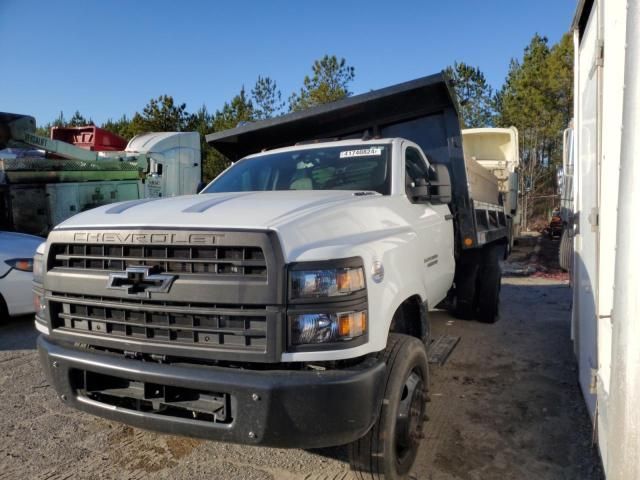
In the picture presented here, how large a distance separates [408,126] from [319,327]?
3.41 m

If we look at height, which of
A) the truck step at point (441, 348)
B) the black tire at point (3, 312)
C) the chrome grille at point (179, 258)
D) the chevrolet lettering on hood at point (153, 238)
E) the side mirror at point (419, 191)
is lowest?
the truck step at point (441, 348)

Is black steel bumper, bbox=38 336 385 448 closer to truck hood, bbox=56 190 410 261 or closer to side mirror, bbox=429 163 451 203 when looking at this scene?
truck hood, bbox=56 190 410 261

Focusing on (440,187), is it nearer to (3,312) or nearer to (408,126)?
(408,126)

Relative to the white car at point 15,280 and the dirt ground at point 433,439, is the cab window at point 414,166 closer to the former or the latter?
the dirt ground at point 433,439

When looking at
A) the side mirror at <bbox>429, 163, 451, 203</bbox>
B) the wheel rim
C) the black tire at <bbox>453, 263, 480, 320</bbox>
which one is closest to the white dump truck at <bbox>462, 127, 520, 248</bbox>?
the black tire at <bbox>453, 263, 480, 320</bbox>

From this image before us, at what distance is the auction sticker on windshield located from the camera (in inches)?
149

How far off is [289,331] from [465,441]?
1758 mm

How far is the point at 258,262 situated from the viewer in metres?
2.21

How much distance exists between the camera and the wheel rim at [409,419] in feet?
8.93

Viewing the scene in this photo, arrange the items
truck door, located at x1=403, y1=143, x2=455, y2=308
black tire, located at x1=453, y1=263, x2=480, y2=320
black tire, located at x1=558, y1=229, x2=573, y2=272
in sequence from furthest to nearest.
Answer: black tire, located at x1=453, y1=263, x2=480, y2=320, black tire, located at x1=558, y1=229, x2=573, y2=272, truck door, located at x1=403, y1=143, x2=455, y2=308

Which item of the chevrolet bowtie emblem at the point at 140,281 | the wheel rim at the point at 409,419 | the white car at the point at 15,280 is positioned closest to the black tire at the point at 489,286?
the wheel rim at the point at 409,419

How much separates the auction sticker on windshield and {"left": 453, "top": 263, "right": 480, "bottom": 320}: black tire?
2.53 meters

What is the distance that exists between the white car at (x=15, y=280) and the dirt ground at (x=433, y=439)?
1.07m

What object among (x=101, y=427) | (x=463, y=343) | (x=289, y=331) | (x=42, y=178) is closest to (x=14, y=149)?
(x=42, y=178)
